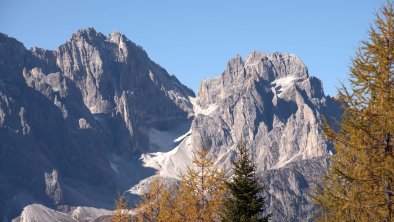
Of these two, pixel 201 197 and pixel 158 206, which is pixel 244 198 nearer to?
pixel 201 197

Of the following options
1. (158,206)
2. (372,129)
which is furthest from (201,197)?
(372,129)

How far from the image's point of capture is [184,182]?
34.4 metres

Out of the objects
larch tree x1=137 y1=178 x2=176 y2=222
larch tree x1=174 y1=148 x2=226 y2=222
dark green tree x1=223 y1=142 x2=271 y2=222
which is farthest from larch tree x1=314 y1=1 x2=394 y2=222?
larch tree x1=137 y1=178 x2=176 y2=222

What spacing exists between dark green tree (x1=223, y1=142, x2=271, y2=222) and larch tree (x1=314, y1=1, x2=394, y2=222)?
942 centimetres

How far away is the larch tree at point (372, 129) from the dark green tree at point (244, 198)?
9.42 m

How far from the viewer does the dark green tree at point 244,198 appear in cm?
2855

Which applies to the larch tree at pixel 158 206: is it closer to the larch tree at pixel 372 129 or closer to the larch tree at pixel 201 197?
the larch tree at pixel 201 197

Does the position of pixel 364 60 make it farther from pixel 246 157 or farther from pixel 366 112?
pixel 246 157

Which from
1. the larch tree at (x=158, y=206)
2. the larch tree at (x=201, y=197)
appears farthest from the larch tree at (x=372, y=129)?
the larch tree at (x=158, y=206)

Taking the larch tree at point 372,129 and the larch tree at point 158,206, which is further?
the larch tree at point 158,206

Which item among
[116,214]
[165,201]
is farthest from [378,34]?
[116,214]

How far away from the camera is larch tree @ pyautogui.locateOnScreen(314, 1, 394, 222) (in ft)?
57.1

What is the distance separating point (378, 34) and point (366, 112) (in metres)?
2.72

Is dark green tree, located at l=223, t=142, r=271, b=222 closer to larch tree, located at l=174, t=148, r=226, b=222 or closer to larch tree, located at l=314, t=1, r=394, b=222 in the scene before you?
larch tree, located at l=174, t=148, r=226, b=222
